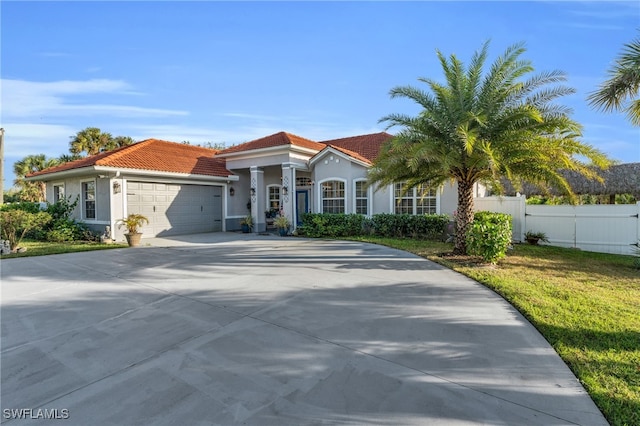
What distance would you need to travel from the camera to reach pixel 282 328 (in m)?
4.55

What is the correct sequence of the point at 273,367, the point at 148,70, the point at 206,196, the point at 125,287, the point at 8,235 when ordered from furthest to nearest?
the point at 206,196
the point at 148,70
the point at 8,235
the point at 125,287
the point at 273,367

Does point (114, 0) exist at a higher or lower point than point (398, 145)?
higher

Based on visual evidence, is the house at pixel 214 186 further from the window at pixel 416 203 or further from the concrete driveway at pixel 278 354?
the concrete driveway at pixel 278 354

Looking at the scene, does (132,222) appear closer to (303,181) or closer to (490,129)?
(303,181)

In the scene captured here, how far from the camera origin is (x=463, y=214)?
10.1 m

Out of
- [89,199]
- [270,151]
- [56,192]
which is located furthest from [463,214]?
[56,192]

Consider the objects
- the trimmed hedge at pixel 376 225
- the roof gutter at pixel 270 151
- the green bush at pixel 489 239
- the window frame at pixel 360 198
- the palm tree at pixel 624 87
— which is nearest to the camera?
the palm tree at pixel 624 87

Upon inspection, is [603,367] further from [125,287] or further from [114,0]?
[114,0]

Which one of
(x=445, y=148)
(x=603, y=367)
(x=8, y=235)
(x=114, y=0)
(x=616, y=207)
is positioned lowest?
(x=603, y=367)

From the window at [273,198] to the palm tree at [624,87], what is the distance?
15.6 metres

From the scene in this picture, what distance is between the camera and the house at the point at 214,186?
14.3 m

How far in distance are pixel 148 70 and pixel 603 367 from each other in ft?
51.0

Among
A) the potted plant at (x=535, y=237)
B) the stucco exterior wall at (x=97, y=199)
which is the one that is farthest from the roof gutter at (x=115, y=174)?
the potted plant at (x=535, y=237)

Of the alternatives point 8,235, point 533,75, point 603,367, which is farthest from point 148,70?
point 603,367
